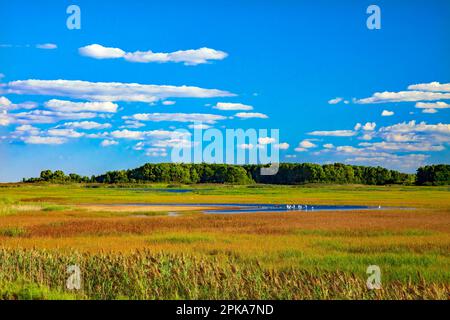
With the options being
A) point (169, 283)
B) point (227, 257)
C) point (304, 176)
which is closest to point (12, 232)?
point (227, 257)

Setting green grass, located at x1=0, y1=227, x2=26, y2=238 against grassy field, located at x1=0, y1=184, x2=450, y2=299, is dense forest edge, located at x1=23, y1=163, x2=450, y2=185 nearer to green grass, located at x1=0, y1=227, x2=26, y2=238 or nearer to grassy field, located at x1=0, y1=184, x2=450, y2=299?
grassy field, located at x1=0, y1=184, x2=450, y2=299

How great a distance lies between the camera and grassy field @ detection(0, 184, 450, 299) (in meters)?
16.9

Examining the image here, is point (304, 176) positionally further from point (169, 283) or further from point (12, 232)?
point (169, 283)

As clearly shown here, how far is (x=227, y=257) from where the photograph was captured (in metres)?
24.2

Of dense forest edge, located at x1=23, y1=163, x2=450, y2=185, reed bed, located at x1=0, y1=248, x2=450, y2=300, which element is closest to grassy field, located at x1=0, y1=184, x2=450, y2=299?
reed bed, located at x1=0, y1=248, x2=450, y2=300

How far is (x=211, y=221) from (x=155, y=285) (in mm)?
26758

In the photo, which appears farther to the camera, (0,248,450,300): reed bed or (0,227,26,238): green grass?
(0,227,26,238): green grass

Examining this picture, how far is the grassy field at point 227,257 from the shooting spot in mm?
16891

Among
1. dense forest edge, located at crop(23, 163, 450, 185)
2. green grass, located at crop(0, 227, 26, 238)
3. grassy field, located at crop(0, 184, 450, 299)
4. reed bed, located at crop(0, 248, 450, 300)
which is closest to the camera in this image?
reed bed, located at crop(0, 248, 450, 300)

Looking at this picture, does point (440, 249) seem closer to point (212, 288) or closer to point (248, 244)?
point (248, 244)

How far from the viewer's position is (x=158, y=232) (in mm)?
36312

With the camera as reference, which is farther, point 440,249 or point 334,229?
point 334,229
